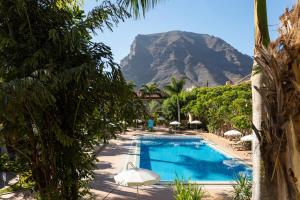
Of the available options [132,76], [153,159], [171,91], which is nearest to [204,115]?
[171,91]

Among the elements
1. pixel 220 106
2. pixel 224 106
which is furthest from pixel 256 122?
pixel 220 106

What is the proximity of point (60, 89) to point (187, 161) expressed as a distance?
14.2 m

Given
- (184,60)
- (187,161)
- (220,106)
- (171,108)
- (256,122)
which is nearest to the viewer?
(256,122)

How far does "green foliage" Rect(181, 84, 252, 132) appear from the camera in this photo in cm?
2064

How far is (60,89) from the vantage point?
578cm

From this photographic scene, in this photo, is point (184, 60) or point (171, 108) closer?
point (171, 108)

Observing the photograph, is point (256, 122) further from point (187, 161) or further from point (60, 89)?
point (187, 161)

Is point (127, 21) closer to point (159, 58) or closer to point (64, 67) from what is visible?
point (64, 67)

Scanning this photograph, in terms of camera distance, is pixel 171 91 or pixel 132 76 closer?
pixel 171 91

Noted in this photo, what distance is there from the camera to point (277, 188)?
11.8ft

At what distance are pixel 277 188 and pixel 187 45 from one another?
438ft

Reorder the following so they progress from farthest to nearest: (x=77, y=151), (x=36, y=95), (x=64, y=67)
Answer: (x=77, y=151) → (x=64, y=67) → (x=36, y=95)

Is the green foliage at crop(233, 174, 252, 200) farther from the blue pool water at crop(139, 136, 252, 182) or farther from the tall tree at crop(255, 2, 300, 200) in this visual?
the tall tree at crop(255, 2, 300, 200)

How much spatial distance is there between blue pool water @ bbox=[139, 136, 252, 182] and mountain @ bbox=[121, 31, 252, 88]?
7987 cm
